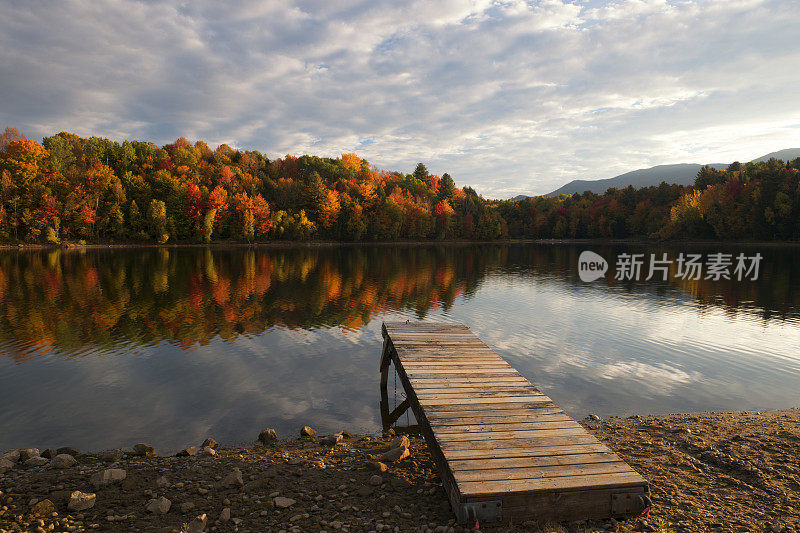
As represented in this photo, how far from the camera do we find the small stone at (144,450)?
9.88 m

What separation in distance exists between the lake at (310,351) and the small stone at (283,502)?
4200mm

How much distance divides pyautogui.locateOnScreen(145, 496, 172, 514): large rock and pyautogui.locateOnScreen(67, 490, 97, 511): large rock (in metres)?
0.94

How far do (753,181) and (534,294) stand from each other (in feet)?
406

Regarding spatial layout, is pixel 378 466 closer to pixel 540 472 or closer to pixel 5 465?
pixel 540 472

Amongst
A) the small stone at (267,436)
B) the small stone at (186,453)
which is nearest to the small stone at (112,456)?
the small stone at (186,453)

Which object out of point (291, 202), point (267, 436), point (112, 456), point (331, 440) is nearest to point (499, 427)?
point (331, 440)

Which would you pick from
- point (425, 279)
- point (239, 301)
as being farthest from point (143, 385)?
point (425, 279)

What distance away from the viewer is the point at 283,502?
730 centimetres

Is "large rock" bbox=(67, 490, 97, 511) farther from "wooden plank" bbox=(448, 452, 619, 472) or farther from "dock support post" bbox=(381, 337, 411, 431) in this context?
"dock support post" bbox=(381, 337, 411, 431)

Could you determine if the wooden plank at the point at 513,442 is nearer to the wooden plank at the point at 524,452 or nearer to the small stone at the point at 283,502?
the wooden plank at the point at 524,452

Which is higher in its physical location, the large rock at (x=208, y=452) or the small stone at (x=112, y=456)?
the large rock at (x=208, y=452)

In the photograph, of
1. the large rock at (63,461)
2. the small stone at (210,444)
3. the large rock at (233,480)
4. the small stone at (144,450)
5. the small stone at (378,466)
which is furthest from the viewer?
the small stone at (210,444)

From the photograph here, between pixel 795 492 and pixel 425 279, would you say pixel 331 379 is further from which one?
pixel 425 279

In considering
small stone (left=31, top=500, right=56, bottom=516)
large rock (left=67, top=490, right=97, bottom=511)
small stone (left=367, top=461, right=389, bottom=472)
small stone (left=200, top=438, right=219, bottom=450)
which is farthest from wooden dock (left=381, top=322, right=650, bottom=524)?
small stone (left=31, top=500, right=56, bottom=516)
